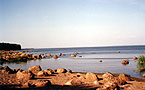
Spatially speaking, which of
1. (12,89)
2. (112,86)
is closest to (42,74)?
(12,89)

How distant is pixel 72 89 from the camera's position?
34.5 feet

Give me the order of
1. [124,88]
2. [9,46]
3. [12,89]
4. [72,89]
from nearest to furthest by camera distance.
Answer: [12,89]
[72,89]
[124,88]
[9,46]

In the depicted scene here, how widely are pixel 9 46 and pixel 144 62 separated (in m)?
89.7

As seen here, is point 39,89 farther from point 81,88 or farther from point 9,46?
point 9,46

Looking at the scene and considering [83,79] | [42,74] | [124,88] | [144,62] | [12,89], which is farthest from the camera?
[144,62]

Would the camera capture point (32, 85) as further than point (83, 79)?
No

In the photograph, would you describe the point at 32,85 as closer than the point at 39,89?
No

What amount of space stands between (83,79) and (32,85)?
4873mm

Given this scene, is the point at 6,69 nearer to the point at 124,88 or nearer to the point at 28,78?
the point at 28,78

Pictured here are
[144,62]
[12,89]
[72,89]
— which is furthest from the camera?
[144,62]

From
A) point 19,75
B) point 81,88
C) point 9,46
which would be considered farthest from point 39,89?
point 9,46

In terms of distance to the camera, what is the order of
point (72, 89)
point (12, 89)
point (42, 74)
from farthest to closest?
point (42, 74)
point (72, 89)
point (12, 89)

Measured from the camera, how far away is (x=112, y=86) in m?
10.1

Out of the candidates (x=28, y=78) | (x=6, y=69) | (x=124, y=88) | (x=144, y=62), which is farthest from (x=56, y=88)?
(x=144, y=62)
